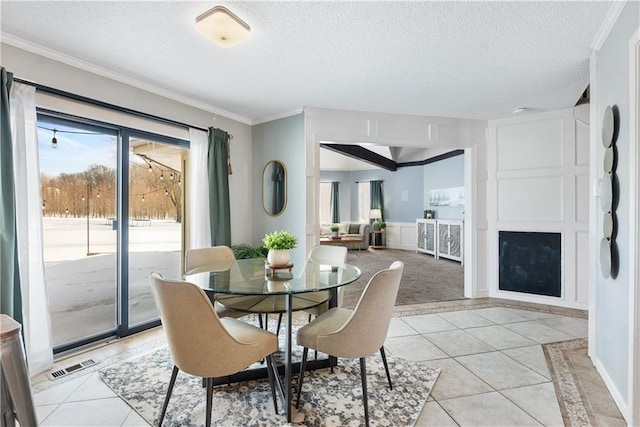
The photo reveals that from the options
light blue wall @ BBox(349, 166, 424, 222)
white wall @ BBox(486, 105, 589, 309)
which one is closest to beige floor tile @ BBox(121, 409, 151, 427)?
white wall @ BBox(486, 105, 589, 309)

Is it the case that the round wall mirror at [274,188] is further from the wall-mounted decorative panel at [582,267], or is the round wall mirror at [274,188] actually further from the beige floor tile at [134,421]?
the wall-mounted decorative panel at [582,267]

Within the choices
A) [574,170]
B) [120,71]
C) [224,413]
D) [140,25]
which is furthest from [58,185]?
[574,170]

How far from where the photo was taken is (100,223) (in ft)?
9.21

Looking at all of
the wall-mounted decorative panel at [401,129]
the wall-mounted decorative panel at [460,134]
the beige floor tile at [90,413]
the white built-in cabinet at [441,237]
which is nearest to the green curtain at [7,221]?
the beige floor tile at [90,413]

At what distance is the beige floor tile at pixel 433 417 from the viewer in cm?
168

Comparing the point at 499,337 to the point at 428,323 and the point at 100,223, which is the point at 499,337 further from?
the point at 100,223

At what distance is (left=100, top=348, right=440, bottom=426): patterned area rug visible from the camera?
1.72m

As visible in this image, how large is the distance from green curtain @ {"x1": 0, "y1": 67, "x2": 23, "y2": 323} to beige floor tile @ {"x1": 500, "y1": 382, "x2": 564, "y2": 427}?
3.34 meters

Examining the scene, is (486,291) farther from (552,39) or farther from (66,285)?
(66,285)

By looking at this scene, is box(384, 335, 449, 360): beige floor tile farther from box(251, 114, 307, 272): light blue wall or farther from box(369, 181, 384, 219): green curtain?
box(369, 181, 384, 219): green curtain

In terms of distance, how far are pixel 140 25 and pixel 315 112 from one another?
203 centimetres

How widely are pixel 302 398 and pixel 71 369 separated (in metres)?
1.81

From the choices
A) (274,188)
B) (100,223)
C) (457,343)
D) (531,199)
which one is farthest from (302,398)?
(531,199)

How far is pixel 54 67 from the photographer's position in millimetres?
2363
